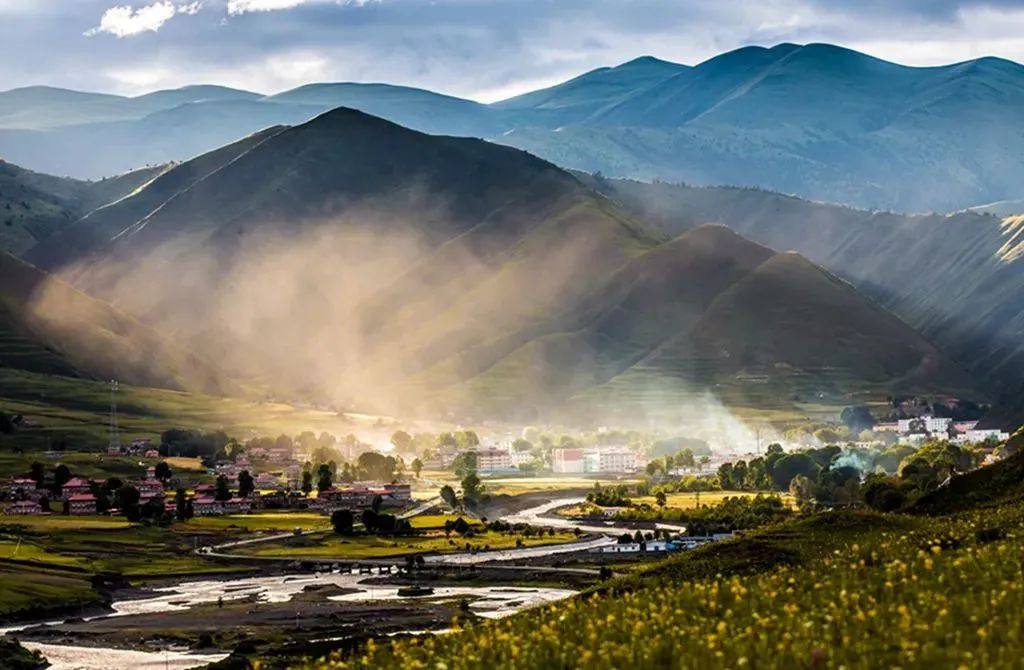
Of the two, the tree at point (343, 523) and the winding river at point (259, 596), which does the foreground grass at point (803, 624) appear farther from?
the tree at point (343, 523)

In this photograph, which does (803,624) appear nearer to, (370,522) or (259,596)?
(259,596)

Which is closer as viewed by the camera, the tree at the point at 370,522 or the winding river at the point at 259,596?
the winding river at the point at 259,596

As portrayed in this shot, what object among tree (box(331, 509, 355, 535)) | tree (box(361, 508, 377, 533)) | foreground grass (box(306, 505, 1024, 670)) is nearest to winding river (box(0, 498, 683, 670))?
tree (box(361, 508, 377, 533))

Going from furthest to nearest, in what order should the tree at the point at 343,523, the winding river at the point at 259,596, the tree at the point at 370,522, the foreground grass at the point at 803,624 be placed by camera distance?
1. the tree at the point at 370,522
2. the tree at the point at 343,523
3. the winding river at the point at 259,596
4. the foreground grass at the point at 803,624

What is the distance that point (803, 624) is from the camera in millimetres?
31344

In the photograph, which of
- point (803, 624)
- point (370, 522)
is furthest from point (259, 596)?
point (803, 624)

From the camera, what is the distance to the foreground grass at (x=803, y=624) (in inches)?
1146

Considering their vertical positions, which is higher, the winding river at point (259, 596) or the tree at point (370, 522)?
the tree at point (370, 522)

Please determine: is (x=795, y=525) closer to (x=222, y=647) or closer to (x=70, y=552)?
(x=222, y=647)

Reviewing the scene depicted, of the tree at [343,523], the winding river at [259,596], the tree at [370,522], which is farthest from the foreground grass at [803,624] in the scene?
the tree at [370,522]

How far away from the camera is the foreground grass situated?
95.5ft

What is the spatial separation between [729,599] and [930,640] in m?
8.91

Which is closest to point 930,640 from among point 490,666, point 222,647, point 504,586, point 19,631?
point 490,666

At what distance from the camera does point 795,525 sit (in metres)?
70.6
